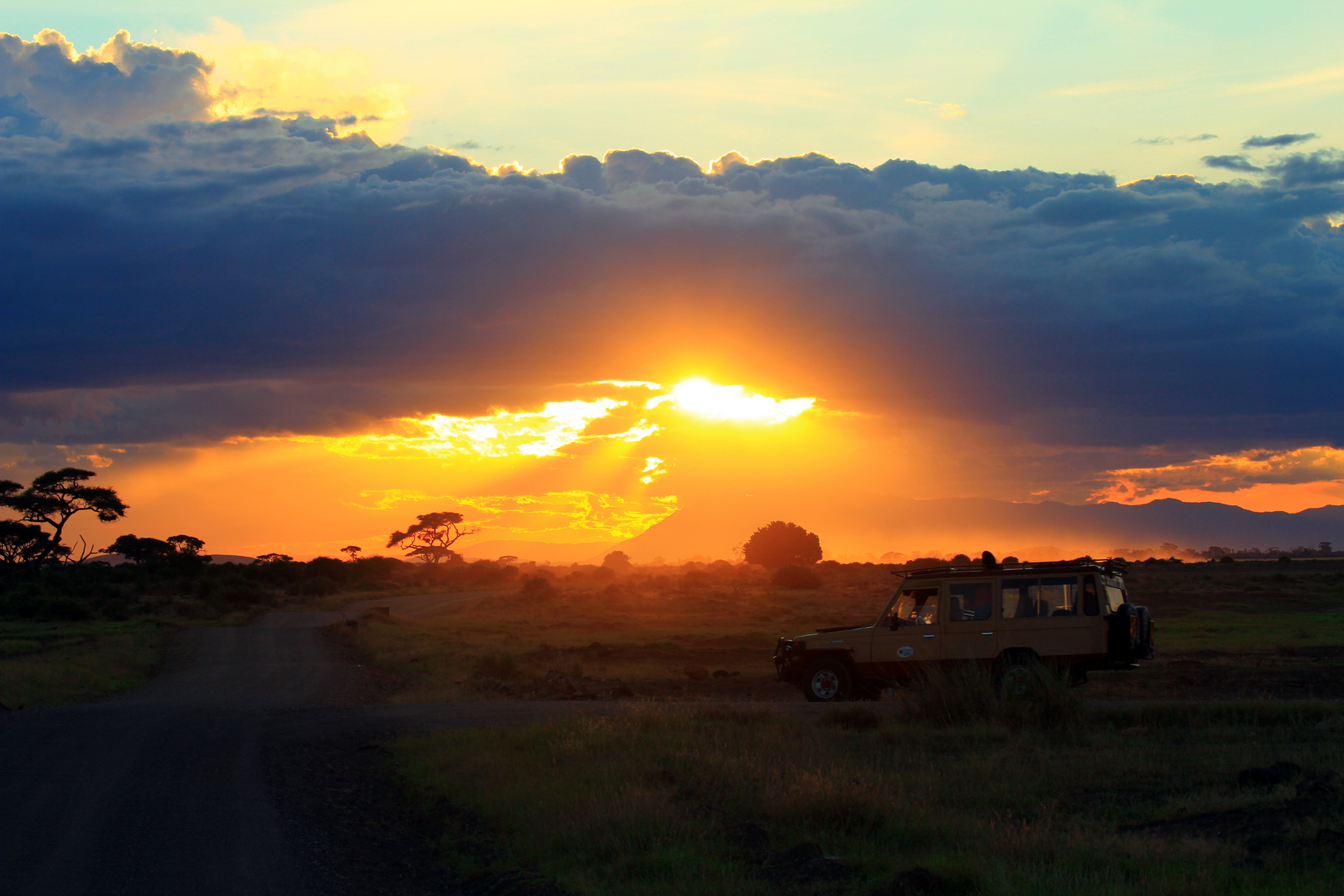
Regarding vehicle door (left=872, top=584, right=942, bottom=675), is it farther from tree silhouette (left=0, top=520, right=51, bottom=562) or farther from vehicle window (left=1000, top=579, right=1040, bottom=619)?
tree silhouette (left=0, top=520, right=51, bottom=562)

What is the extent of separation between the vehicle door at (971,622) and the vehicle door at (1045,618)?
176 millimetres

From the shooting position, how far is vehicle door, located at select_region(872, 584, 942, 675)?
17.8 m

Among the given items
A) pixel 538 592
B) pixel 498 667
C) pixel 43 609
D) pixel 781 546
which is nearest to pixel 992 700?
pixel 498 667

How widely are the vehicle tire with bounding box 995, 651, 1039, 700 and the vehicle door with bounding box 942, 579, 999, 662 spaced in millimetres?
258

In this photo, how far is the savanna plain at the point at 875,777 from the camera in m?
7.67

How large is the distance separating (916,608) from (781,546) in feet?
306

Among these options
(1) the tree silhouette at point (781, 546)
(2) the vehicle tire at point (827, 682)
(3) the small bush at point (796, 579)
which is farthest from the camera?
(1) the tree silhouette at point (781, 546)

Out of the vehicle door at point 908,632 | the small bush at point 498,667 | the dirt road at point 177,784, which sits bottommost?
the small bush at point 498,667

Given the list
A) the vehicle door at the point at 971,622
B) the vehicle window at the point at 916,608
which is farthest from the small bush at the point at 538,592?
the vehicle door at the point at 971,622

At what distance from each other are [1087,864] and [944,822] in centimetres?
167

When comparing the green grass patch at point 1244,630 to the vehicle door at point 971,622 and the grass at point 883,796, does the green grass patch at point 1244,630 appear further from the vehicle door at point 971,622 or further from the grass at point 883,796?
the grass at point 883,796

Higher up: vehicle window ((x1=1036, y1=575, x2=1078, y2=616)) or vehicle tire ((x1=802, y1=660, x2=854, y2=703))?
vehicle window ((x1=1036, y1=575, x2=1078, y2=616))

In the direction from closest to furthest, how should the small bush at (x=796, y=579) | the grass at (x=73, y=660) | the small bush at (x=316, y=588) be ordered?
1. the grass at (x=73, y=660)
2. the small bush at (x=316, y=588)
3. the small bush at (x=796, y=579)

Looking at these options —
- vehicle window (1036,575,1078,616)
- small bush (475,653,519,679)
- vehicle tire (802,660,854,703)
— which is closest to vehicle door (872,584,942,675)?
vehicle tire (802,660,854,703)
